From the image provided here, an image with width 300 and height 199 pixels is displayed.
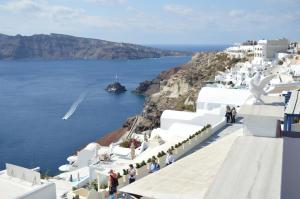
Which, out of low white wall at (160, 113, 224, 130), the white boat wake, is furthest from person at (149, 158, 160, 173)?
the white boat wake

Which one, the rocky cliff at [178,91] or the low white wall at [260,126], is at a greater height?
the low white wall at [260,126]

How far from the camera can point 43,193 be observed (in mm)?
9336

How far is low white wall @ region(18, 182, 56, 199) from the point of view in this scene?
892 centimetres

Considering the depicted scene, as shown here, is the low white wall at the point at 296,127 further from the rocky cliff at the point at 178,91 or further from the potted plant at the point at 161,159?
the rocky cliff at the point at 178,91

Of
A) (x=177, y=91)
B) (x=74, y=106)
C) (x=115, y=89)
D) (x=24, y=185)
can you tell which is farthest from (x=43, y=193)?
(x=115, y=89)

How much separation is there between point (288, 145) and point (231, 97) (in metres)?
16.7

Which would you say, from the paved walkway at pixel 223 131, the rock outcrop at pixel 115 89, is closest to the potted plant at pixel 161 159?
the paved walkway at pixel 223 131

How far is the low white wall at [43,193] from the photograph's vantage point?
29.3 ft

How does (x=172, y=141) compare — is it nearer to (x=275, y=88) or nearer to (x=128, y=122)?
(x=275, y=88)

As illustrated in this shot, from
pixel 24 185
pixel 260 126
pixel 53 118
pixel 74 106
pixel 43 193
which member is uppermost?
pixel 260 126

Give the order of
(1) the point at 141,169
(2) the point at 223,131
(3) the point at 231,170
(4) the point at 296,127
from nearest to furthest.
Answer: (3) the point at 231,170
(4) the point at 296,127
(1) the point at 141,169
(2) the point at 223,131

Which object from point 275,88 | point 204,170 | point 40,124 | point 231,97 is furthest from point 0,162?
point 204,170

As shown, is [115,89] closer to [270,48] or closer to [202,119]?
[270,48]

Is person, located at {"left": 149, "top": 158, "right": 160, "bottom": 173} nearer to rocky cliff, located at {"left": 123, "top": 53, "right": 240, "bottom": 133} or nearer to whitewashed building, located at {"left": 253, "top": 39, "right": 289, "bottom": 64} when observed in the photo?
rocky cliff, located at {"left": 123, "top": 53, "right": 240, "bottom": 133}
